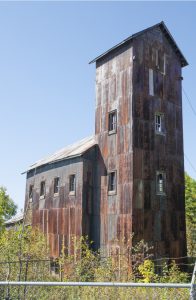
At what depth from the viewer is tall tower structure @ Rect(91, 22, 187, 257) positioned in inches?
825

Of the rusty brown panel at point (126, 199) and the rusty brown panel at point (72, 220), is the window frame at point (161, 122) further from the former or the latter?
the rusty brown panel at point (72, 220)

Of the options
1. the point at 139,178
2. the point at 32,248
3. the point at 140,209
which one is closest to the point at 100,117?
the point at 139,178

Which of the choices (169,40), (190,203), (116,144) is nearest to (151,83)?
(169,40)

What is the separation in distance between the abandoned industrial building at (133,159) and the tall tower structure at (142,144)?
6 centimetres

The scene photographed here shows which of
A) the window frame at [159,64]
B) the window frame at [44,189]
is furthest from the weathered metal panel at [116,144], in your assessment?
the window frame at [44,189]

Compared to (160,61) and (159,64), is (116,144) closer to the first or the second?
(159,64)

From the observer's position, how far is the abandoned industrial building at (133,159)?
21.0 meters

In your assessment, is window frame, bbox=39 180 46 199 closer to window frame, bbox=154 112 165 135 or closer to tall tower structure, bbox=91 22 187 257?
tall tower structure, bbox=91 22 187 257

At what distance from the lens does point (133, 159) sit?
20891mm

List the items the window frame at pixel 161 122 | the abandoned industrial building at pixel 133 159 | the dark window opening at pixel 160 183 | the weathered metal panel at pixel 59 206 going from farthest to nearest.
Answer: the weathered metal panel at pixel 59 206, the window frame at pixel 161 122, the dark window opening at pixel 160 183, the abandoned industrial building at pixel 133 159

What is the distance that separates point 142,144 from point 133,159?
1.29 meters

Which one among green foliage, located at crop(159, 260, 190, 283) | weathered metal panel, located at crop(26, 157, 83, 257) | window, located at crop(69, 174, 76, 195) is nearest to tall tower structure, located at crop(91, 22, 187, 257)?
weathered metal panel, located at crop(26, 157, 83, 257)

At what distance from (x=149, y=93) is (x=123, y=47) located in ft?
11.5

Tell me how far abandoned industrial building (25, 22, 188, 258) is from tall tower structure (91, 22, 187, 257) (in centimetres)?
6
